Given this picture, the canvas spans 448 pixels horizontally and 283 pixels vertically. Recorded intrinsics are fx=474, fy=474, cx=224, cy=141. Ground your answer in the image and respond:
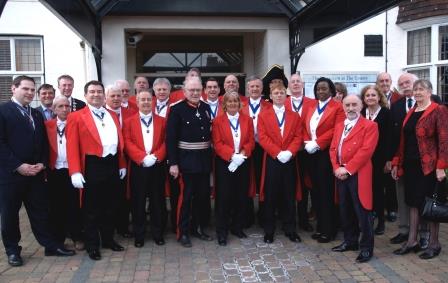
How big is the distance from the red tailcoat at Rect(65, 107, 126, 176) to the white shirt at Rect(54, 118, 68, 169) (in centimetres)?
27

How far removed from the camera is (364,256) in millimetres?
4805

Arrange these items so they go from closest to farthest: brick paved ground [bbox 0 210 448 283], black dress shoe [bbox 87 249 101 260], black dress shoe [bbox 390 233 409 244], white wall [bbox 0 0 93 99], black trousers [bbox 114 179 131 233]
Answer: brick paved ground [bbox 0 210 448 283] < black dress shoe [bbox 87 249 101 260] < black dress shoe [bbox 390 233 409 244] < black trousers [bbox 114 179 131 233] < white wall [bbox 0 0 93 99]

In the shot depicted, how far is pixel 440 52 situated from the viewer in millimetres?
8984

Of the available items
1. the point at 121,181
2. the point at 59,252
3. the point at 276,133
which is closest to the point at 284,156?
the point at 276,133

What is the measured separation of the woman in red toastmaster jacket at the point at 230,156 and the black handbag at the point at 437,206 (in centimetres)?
191

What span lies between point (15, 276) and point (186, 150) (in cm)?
209

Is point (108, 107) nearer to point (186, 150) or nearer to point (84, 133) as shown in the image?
point (84, 133)

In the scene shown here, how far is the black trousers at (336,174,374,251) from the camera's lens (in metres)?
4.80

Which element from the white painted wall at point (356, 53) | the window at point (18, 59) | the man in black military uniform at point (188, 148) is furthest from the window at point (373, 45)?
the window at point (18, 59)

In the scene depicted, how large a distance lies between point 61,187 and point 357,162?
315cm

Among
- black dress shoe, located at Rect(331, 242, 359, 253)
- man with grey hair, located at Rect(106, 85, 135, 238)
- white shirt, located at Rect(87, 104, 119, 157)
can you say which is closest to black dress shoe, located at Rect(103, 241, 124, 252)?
man with grey hair, located at Rect(106, 85, 135, 238)

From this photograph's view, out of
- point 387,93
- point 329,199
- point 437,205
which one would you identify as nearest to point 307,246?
point 329,199

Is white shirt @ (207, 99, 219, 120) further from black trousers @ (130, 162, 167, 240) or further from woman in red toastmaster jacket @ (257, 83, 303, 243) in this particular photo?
black trousers @ (130, 162, 167, 240)

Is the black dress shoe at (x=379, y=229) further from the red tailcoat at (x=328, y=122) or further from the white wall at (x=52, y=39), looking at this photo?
the white wall at (x=52, y=39)
